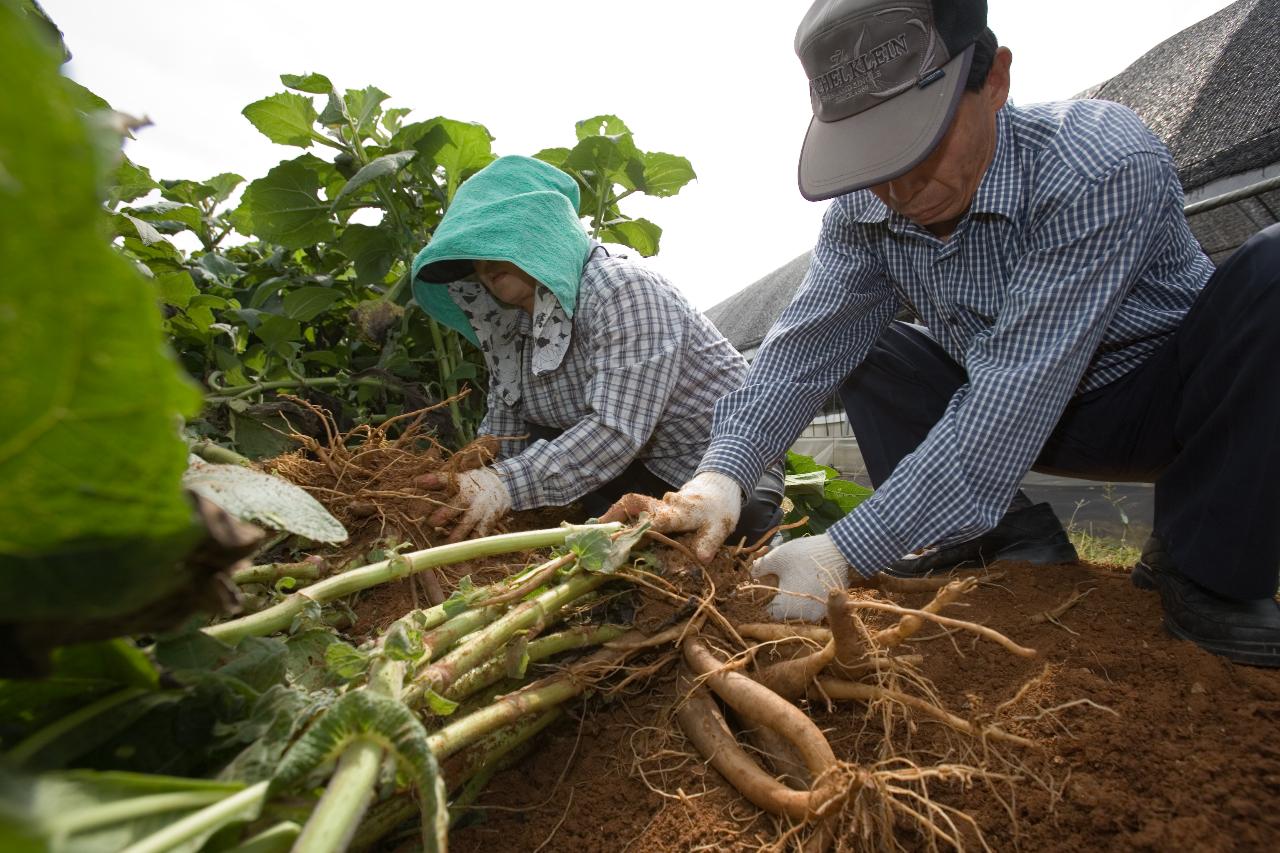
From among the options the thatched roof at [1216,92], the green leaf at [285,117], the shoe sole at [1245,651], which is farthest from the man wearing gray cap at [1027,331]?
the thatched roof at [1216,92]

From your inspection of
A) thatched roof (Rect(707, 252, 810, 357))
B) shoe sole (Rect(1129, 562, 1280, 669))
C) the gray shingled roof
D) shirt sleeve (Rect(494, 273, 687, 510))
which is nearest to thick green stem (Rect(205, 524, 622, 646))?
shirt sleeve (Rect(494, 273, 687, 510))

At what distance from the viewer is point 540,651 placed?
1289mm

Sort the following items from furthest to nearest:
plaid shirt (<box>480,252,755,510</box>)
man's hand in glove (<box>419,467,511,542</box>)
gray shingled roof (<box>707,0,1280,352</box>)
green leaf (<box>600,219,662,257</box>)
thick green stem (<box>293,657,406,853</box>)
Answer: green leaf (<box>600,219,662,257</box>)
gray shingled roof (<box>707,0,1280,352</box>)
plaid shirt (<box>480,252,755,510</box>)
man's hand in glove (<box>419,467,511,542</box>)
thick green stem (<box>293,657,406,853</box>)

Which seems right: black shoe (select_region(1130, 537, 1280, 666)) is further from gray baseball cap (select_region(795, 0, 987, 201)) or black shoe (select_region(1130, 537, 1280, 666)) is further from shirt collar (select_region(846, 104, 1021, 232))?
gray baseball cap (select_region(795, 0, 987, 201))

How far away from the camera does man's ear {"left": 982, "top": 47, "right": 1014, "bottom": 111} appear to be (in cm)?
165

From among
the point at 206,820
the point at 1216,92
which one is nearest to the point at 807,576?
the point at 206,820

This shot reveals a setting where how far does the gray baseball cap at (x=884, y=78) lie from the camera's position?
5.14 ft

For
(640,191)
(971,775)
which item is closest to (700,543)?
(971,775)

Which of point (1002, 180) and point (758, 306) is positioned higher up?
point (1002, 180)

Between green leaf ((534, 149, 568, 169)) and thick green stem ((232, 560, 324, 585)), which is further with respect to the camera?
green leaf ((534, 149, 568, 169))

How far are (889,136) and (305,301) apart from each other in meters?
2.21

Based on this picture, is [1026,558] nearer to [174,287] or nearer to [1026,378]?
[1026,378]

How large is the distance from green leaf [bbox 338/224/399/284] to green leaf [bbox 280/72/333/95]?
19.8 inches

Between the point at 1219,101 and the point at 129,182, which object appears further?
the point at 1219,101
